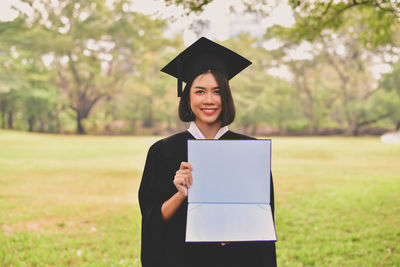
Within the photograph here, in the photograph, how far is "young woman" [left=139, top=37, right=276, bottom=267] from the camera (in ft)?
6.05

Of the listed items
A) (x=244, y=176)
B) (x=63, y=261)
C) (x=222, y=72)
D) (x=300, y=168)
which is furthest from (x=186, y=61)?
(x=300, y=168)

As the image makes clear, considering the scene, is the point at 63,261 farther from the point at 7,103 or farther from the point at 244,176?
the point at 7,103

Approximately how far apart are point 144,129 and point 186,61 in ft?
96.2

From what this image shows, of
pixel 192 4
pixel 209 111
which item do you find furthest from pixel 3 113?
pixel 209 111

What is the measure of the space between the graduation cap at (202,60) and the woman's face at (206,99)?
9 cm

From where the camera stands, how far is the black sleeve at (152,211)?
74.2 inches

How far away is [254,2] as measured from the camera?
5.80 meters

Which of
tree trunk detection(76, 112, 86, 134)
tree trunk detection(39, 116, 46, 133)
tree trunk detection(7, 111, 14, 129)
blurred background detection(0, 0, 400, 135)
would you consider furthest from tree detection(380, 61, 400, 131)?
tree trunk detection(7, 111, 14, 129)

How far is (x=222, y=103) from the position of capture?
1.87 m

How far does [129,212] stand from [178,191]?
19.9 ft

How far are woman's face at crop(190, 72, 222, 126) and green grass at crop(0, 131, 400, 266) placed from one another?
3294mm

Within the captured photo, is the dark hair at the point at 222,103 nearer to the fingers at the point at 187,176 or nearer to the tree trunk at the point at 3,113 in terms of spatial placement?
the fingers at the point at 187,176

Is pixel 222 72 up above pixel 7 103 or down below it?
below

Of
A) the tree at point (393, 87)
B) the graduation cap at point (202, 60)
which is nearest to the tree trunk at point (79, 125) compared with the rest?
the tree at point (393, 87)
